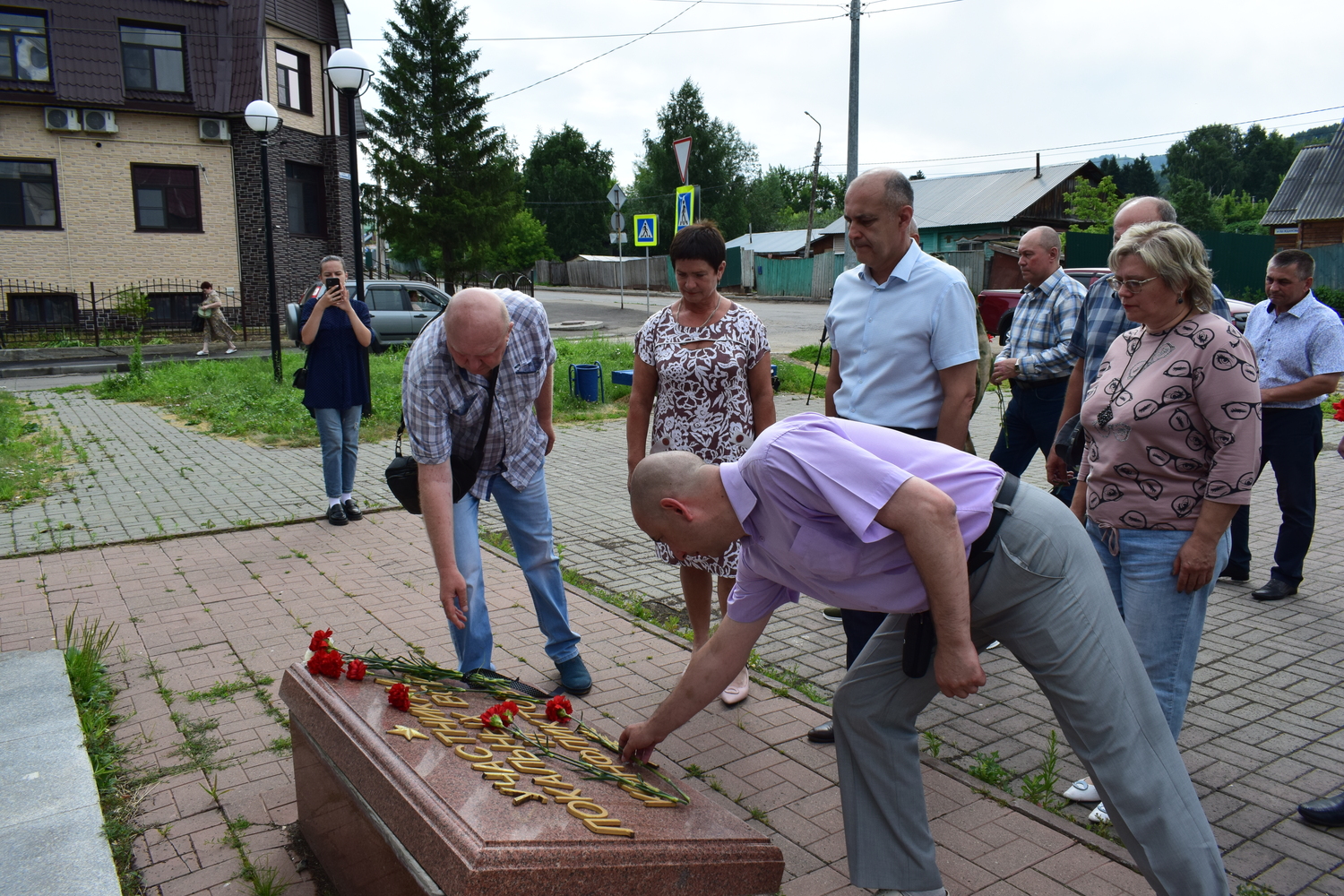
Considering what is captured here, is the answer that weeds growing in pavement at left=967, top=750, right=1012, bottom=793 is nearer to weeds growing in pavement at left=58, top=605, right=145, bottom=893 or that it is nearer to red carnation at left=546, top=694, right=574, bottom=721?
red carnation at left=546, top=694, right=574, bottom=721

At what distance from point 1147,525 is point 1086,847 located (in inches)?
41.3

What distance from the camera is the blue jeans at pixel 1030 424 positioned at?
16.2ft

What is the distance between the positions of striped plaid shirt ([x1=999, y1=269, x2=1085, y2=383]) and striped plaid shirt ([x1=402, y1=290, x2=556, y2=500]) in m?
2.56

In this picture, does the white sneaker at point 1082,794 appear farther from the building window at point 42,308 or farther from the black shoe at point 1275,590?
the building window at point 42,308

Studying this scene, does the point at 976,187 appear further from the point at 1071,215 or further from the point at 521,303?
the point at 521,303

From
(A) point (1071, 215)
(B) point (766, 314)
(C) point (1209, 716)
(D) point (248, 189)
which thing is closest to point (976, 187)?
(A) point (1071, 215)

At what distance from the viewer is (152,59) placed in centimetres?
2461

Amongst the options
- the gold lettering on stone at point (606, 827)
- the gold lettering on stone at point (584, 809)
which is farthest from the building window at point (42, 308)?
the gold lettering on stone at point (606, 827)

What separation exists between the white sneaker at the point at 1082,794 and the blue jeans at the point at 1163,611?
1.67 feet

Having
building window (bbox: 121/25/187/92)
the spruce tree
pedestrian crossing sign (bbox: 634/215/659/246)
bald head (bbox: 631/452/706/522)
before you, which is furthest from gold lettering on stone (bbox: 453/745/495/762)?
the spruce tree

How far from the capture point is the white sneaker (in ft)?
10.6

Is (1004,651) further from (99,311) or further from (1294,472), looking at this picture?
(99,311)

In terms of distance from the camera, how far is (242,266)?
2553 cm

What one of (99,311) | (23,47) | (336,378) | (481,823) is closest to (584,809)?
(481,823)
